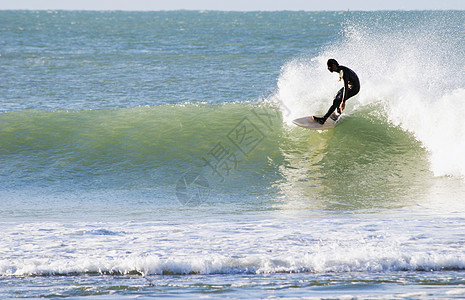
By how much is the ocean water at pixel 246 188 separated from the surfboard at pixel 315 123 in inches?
11.4

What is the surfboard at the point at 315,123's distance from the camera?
1036 cm

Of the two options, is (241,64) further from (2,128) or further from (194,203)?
(194,203)

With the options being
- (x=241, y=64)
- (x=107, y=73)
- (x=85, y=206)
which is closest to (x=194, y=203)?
(x=85, y=206)

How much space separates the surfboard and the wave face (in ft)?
3.17

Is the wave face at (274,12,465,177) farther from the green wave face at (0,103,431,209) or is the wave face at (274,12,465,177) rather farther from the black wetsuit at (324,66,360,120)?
the black wetsuit at (324,66,360,120)

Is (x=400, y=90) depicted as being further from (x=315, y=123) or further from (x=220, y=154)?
(x=220, y=154)

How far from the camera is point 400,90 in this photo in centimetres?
1169

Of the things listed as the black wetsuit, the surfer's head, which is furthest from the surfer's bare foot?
the surfer's head

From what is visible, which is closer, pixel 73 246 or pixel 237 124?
pixel 73 246

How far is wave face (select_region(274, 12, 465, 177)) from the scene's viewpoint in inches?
387

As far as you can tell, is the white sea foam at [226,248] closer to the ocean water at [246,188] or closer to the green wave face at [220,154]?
the ocean water at [246,188]

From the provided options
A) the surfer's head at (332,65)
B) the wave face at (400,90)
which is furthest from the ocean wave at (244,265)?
the surfer's head at (332,65)

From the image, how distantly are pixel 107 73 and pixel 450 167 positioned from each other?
1676 cm

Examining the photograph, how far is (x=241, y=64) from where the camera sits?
24859mm
